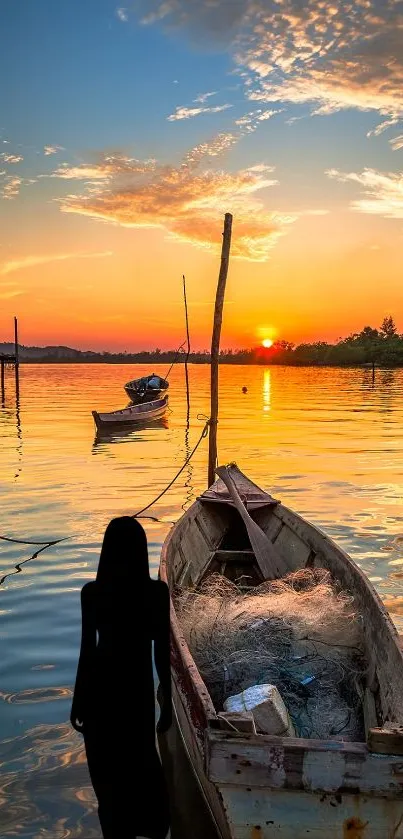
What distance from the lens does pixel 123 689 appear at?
12.5ft

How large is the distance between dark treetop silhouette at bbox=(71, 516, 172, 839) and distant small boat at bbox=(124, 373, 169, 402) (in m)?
35.2

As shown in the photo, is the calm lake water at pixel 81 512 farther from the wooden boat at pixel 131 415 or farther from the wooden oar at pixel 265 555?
the wooden oar at pixel 265 555

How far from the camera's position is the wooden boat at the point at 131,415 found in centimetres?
2777

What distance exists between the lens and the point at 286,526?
9.62m

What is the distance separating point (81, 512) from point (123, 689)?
10.4m

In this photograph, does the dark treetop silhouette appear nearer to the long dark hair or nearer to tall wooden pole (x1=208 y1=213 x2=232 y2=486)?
the long dark hair

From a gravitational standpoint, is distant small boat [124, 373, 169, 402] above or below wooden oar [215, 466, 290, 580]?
above

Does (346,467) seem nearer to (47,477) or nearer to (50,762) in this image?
(47,477)

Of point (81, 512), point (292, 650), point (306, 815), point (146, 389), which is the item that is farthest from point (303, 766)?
point (146, 389)

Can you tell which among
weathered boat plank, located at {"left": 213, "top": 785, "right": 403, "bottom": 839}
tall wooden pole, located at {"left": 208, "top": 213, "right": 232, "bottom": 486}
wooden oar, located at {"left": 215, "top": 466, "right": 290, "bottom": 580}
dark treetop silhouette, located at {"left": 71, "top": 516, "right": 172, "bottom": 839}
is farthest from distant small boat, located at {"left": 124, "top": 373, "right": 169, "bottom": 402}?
weathered boat plank, located at {"left": 213, "top": 785, "right": 403, "bottom": 839}

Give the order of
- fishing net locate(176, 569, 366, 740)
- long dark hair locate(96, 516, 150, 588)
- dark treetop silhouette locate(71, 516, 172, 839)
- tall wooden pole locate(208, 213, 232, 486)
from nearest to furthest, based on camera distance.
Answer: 1. long dark hair locate(96, 516, 150, 588)
2. dark treetop silhouette locate(71, 516, 172, 839)
3. fishing net locate(176, 569, 366, 740)
4. tall wooden pole locate(208, 213, 232, 486)

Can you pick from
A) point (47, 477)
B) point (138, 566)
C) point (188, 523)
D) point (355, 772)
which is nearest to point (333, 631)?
point (355, 772)

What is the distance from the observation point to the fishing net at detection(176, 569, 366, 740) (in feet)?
15.9

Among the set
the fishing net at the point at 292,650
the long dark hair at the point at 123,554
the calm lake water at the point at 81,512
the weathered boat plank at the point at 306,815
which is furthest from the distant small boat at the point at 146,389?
the weathered boat plank at the point at 306,815
